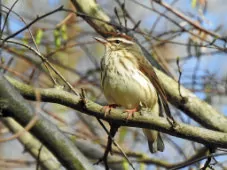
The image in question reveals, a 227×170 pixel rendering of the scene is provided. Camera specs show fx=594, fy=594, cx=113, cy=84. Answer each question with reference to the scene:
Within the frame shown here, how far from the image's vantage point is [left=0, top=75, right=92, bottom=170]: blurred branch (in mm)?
3881

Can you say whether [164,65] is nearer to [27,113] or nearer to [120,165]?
[120,165]

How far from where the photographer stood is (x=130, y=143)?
27.4ft

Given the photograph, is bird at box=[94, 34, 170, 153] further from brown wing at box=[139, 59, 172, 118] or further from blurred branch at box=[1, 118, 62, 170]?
blurred branch at box=[1, 118, 62, 170]

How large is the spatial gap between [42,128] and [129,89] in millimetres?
1312

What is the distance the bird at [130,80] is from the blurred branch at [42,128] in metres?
0.81

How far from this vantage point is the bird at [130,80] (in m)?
5.32

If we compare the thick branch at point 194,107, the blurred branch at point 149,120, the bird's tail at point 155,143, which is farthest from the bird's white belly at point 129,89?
the blurred branch at point 149,120

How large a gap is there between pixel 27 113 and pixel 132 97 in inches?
61.6

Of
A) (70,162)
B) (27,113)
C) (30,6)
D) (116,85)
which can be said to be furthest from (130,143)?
(27,113)

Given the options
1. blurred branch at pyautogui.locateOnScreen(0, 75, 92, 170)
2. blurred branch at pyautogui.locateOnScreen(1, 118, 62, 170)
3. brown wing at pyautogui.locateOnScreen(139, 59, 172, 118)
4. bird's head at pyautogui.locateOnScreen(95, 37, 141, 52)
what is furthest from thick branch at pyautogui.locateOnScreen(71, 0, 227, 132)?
blurred branch at pyautogui.locateOnScreen(0, 75, 92, 170)

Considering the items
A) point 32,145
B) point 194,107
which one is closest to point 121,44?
point 194,107

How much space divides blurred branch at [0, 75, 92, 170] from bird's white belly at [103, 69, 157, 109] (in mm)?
932

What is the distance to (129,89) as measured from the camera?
5.32 m

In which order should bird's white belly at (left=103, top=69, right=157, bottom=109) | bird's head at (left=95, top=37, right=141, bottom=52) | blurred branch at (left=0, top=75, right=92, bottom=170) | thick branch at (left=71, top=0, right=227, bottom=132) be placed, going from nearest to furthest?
1. blurred branch at (left=0, top=75, right=92, bottom=170)
2. bird's white belly at (left=103, top=69, right=157, bottom=109)
3. thick branch at (left=71, top=0, right=227, bottom=132)
4. bird's head at (left=95, top=37, right=141, bottom=52)
